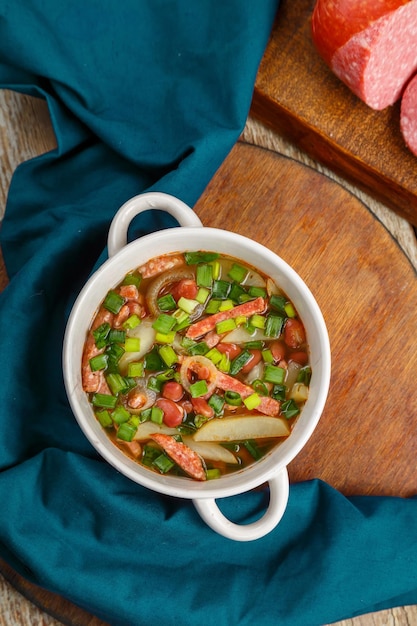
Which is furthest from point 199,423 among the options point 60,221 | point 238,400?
point 60,221

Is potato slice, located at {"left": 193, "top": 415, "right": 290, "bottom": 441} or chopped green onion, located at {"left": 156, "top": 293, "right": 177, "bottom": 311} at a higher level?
chopped green onion, located at {"left": 156, "top": 293, "right": 177, "bottom": 311}

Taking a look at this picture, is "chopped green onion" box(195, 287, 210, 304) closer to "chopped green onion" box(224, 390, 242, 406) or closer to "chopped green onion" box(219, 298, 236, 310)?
"chopped green onion" box(219, 298, 236, 310)

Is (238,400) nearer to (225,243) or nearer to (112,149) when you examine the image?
(225,243)

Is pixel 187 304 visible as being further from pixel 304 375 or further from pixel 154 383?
pixel 304 375

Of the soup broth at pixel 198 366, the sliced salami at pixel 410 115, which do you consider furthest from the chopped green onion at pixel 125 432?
the sliced salami at pixel 410 115

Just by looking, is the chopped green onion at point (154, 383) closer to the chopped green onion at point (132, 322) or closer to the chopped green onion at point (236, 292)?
the chopped green onion at point (132, 322)

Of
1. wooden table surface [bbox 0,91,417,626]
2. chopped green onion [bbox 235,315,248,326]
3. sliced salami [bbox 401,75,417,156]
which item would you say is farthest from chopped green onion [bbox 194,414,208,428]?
sliced salami [bbox 401,75,417,156]
